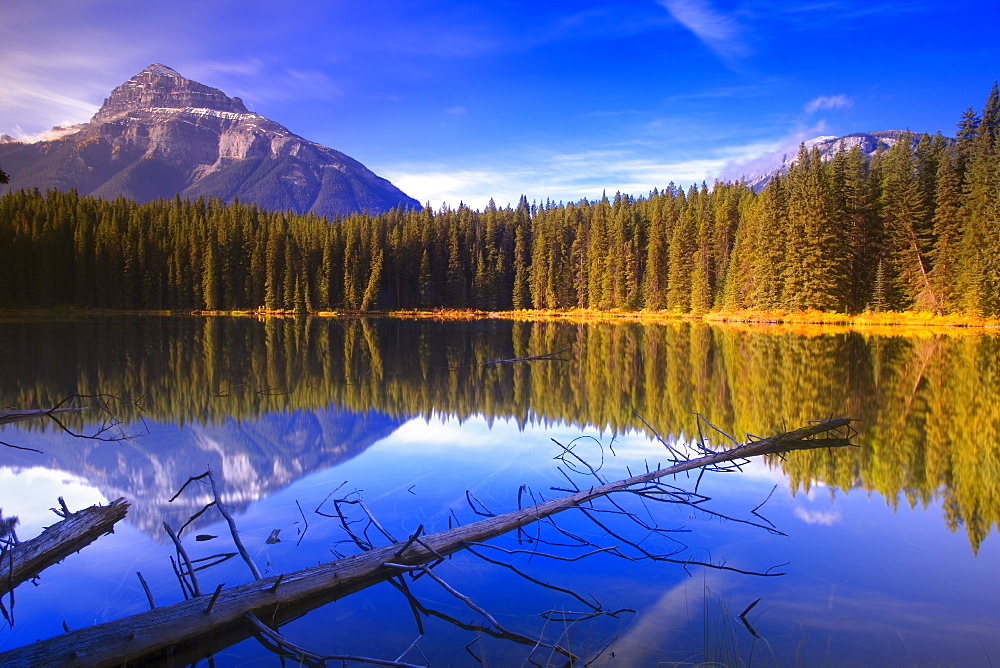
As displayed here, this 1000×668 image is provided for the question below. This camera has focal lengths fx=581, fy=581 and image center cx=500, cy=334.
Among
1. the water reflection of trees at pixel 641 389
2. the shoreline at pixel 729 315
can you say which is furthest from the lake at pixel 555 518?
the shoreline at pixel 729 315

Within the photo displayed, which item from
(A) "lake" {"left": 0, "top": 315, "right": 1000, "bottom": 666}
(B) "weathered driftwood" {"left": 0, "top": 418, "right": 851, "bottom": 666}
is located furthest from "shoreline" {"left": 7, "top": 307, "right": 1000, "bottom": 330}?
(B) "weathered driftwood" {"left": 0, "top": 418, "right": 851, "bottom": 666}

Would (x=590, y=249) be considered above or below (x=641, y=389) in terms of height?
above

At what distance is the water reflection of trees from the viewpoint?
7266 millimetres

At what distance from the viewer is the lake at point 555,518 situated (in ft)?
11.5

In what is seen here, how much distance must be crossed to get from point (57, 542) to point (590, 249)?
66.3m

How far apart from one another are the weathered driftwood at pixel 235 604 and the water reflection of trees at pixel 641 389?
4.44m

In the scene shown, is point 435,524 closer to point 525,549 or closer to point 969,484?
point 525,549

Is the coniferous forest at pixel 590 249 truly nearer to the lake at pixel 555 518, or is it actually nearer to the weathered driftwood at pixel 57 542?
the lake at pixel 555 518

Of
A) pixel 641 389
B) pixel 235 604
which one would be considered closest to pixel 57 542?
pixel 235 604

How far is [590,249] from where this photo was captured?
224 ft

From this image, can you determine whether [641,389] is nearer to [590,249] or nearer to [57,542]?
[57,542]

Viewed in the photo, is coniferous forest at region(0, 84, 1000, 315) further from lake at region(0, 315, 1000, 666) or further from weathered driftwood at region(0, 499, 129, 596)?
weathered driftwood at region(0, 499, 129, 596)

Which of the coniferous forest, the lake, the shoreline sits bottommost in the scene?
the lake

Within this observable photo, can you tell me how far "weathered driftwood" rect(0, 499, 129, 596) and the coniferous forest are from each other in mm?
42436
